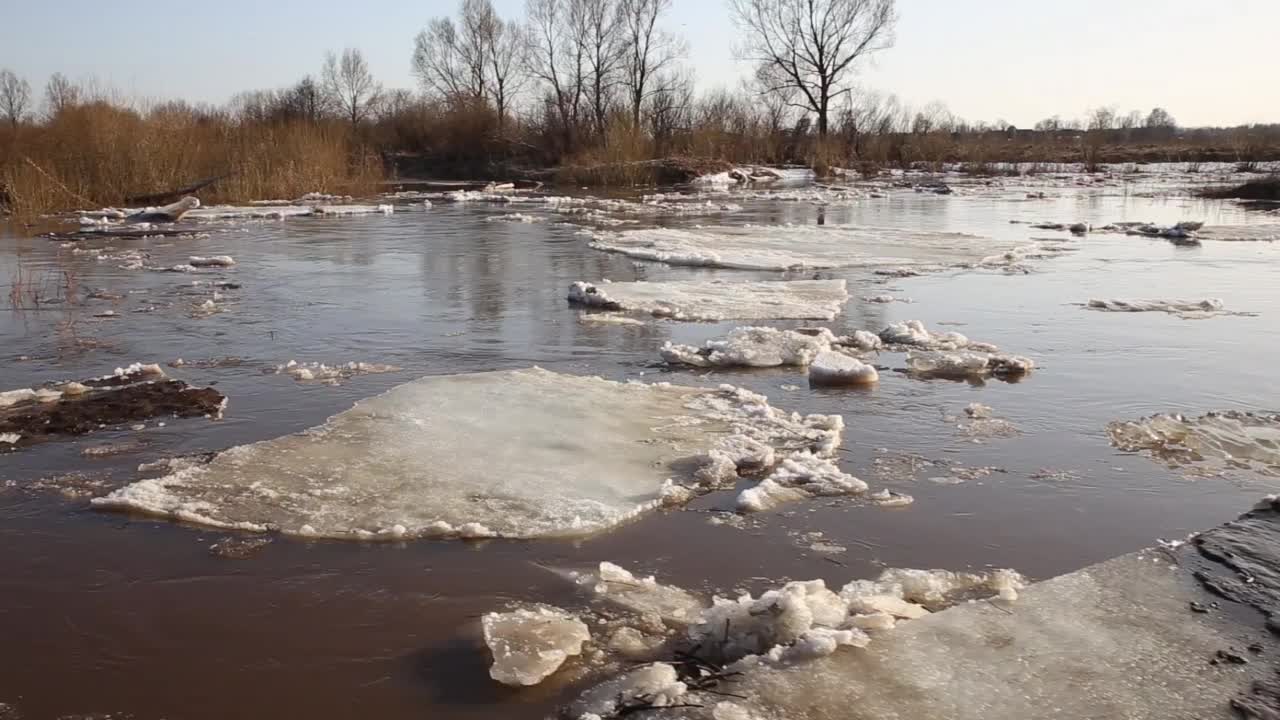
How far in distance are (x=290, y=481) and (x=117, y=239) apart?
10.1m

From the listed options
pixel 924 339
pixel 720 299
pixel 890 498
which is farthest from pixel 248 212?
pixel 890 498

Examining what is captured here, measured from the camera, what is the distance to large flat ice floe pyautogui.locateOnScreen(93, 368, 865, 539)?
2898mm

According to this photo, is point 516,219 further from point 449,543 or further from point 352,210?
point 449,543

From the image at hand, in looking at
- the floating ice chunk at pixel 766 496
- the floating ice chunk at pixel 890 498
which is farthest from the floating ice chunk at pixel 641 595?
the floating ice chunk at pixel 890 498

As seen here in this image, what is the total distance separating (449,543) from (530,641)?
2.32 ft

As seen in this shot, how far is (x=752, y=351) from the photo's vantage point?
502 cm

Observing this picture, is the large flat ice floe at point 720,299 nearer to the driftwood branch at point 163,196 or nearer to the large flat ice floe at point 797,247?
the large flat ice floe at point 797,247

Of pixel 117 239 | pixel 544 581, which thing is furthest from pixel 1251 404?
pixel 117 239

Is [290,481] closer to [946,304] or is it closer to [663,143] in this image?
[946,304]

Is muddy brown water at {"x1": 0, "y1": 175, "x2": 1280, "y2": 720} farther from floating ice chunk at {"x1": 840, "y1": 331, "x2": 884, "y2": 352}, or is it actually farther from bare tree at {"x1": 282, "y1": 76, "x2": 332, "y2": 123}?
bare tree at {"x1": 282, "y1": 76, "x2": 332, "y2": 123}

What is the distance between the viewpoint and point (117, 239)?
11.6 meters

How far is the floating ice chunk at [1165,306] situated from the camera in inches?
254

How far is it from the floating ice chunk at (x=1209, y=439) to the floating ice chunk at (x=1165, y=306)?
272 centimetres

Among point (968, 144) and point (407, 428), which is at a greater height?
point (968, 144)
